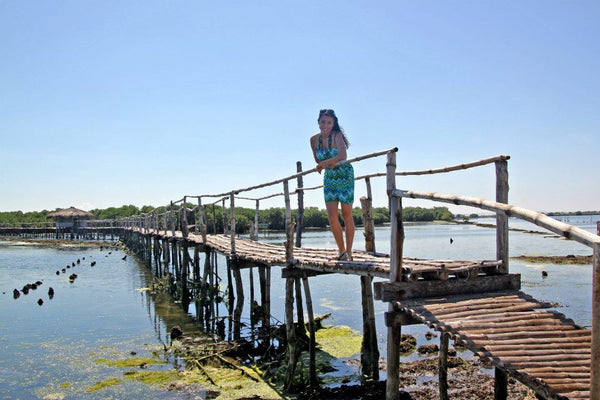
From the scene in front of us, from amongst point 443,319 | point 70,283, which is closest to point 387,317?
point 443,319

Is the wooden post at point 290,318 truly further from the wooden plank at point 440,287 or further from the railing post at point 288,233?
the wooden plank at point 440,287

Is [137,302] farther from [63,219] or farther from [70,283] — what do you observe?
[63,219]

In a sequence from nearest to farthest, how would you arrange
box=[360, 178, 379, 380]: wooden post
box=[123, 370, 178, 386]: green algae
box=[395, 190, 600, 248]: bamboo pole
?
1. box=[395, 190, 600, 248]: bamboo pole
2. box=[360, 178, 379, 380]: wooden post
3. box=[123, 370, 178, 386]: green algae

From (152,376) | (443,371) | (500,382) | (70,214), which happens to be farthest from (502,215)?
(70,214)

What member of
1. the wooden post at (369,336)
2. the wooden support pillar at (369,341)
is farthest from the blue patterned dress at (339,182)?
the wooden support pillar at (369,341)

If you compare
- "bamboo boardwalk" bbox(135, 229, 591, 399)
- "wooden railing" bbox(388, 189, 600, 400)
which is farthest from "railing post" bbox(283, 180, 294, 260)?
"wooden railing" bbox(388, 189, 600, 400)

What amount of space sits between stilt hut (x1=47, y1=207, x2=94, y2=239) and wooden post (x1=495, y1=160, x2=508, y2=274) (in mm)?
59308

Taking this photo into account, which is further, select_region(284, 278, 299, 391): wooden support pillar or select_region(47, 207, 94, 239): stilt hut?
select_region(47, 207, 94, 239): stilt hut

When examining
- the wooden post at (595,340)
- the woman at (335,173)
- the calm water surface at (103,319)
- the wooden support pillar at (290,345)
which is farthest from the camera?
the calm water surface at (103,319)

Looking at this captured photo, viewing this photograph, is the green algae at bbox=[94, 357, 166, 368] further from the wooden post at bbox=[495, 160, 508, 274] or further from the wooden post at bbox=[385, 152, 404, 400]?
the wooden post at bbox=[495, 160, 508, 274]

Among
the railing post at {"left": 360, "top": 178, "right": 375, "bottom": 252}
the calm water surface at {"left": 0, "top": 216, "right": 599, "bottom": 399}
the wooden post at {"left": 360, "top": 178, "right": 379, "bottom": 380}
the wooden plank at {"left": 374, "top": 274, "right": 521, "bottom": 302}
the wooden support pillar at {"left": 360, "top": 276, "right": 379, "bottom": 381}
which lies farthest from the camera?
the calm water surface at {"left": 0, "top": 216, "right": 599, "bottom": 399}

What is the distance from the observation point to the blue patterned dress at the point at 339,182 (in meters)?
6.94

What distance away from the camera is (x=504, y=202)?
530cm

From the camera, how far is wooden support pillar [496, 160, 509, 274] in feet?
17.3
